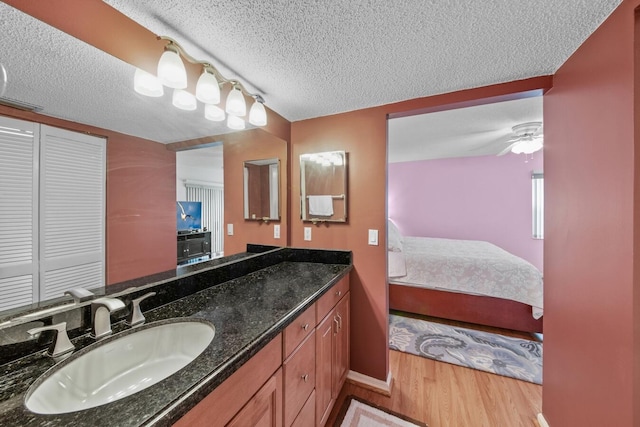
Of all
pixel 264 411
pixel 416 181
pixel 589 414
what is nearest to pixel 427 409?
pixel 589 414

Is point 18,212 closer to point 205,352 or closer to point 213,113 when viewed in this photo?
point 205,352

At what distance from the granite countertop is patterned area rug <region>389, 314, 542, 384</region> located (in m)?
1.42

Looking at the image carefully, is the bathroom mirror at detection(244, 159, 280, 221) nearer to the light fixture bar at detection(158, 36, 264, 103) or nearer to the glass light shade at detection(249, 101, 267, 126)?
the glass light shade at detection(249, 101, 267, 126)

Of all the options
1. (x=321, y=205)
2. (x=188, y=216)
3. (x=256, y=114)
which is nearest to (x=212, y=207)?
(x=188, y=216)

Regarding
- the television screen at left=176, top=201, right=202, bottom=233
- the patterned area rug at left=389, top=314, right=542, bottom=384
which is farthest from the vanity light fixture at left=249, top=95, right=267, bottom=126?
the patterned area rug at left=389, top=314, right=542, bottom=384

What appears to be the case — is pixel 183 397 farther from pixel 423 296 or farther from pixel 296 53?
pixel 423 296

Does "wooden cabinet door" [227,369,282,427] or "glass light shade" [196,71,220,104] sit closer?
"wooden cabinet door" [227,369,282,427]

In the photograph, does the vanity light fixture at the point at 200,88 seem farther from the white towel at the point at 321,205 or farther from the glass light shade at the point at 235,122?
the white towel at the point at 321,205

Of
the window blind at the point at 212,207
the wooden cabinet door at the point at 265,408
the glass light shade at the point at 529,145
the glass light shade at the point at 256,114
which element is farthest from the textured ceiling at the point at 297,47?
the glass light shade at the point at 529,145

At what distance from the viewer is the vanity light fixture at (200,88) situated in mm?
994

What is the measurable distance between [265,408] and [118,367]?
1.74 feet

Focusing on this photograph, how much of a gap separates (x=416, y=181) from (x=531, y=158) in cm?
177

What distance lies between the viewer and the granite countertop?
50 centimetres

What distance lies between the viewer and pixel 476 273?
2.64 metres
